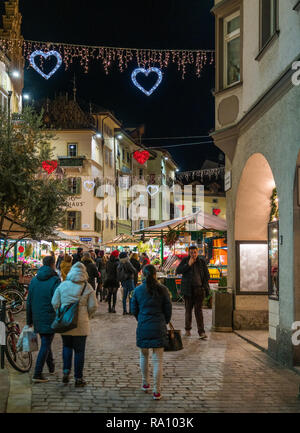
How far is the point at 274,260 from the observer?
427 inches

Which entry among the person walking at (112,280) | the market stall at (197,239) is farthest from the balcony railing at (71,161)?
the person walking at (112,280)

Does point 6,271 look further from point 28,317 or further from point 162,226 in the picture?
point 28,317

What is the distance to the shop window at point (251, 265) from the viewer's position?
13359 mm

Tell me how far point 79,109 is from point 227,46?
35.3 metres

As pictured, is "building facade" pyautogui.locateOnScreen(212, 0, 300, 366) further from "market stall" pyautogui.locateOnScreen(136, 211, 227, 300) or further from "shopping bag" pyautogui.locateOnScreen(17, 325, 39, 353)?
"market stall" pyautogui.locateOnScreen(136, 211, 227, 300)

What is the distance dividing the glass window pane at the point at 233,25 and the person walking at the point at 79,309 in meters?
8.62

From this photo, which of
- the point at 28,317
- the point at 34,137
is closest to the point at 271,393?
the point at 28,317

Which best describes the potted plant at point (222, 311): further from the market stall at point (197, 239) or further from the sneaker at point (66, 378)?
the market stall at point (197, 239)

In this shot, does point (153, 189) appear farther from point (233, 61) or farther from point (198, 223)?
point (233, 61)

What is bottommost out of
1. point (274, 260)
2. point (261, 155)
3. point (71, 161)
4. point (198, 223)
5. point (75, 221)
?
point (274, 260)

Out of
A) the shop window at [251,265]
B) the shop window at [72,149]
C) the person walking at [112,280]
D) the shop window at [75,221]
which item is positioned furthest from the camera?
the shop window at [72,149]

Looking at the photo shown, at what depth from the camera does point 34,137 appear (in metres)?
13.6

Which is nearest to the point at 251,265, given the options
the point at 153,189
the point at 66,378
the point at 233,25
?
the point at 233,25

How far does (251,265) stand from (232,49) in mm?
5535
